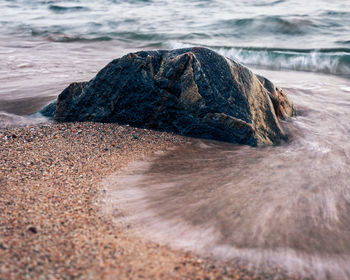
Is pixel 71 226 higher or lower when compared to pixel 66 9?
lower

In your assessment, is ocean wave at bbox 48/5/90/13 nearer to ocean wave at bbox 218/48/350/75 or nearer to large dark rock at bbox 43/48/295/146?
ocean wave at bbox 218/48/350/75

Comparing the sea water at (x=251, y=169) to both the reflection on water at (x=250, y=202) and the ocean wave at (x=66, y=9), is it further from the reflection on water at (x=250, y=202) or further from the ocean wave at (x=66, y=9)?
the ocean wave at (x=66, y=9)

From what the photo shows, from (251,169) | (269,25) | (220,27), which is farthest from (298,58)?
(251,169)

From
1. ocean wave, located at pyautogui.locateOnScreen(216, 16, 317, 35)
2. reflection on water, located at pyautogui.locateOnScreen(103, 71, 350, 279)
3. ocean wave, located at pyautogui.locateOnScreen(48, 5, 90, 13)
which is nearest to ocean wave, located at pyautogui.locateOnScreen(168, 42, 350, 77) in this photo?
ocean wave, located at pyautogui.locateOnScreen(216, 16, 317, 35)

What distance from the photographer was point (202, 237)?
5.52 feet

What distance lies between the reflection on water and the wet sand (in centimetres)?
10

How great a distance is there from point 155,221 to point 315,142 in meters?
1.91

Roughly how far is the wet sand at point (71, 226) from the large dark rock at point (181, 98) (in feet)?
1.40

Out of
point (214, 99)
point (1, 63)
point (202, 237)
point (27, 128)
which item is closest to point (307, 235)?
point (202, 237)

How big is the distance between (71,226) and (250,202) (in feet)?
3.37

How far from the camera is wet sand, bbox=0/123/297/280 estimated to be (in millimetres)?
1398

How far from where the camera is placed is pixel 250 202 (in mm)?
2008

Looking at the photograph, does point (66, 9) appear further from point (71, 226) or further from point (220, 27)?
point (71, 226)

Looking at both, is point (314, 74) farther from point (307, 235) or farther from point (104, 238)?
point (104, 238)
